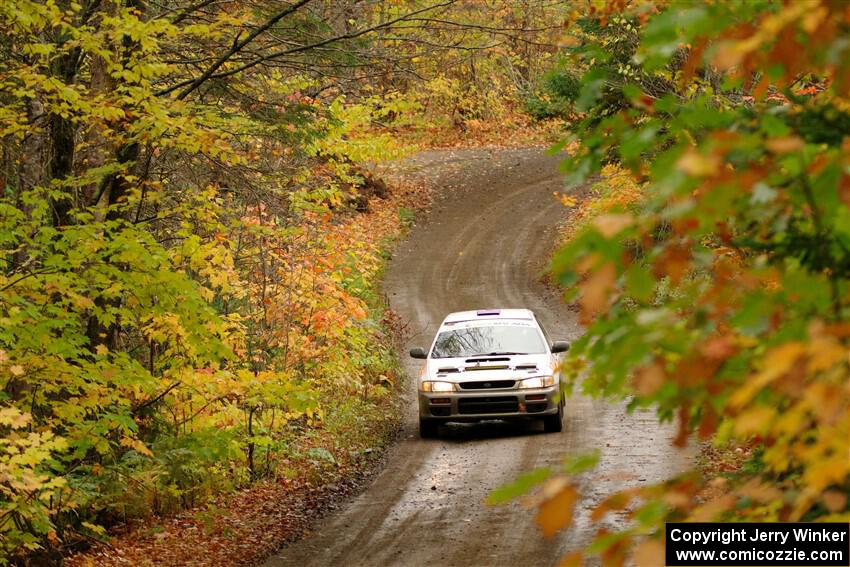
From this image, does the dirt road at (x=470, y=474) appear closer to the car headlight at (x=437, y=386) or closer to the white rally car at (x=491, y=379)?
the white rally car at (x=491, y=379)

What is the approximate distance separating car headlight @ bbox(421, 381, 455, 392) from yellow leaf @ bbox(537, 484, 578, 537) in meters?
11.7

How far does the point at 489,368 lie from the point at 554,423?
1.32 metres

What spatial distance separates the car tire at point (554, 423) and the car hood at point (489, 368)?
694 millimetres

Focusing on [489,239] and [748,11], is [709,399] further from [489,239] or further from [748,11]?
[489,239]

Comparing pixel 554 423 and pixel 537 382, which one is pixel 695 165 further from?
pixel 554 423

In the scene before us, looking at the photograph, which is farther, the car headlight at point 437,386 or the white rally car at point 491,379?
the car headlight at point 437,386

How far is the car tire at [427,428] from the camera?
14.7 m

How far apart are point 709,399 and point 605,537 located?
488mm

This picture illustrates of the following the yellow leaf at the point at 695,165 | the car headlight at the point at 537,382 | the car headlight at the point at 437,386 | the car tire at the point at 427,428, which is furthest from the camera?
the car tire at the point at 427,428

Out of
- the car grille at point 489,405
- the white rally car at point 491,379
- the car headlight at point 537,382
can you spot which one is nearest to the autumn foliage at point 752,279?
the white rally car at point 491,379

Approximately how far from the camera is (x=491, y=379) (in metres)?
14.1
